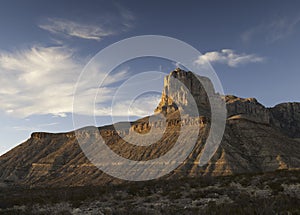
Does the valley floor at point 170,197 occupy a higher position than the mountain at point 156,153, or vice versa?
the mountain at point 156,153

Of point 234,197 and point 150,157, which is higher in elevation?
point 150,157

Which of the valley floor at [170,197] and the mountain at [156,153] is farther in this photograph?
the mountain at [156,153]

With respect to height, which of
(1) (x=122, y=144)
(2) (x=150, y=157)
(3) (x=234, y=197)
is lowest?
(3) (x=234, y=197)

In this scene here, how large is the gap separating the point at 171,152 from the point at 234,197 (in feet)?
299

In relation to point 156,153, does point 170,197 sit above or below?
below

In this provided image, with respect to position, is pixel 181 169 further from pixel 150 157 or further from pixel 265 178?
pixel 265 178

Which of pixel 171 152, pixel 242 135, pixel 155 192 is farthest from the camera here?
pixel 242 135

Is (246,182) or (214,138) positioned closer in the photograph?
(246,182)

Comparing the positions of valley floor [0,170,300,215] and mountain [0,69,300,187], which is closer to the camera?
valley floor [0,170,300,215]

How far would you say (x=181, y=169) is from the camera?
9662cm

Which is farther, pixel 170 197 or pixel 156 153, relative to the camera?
pixel 156 153

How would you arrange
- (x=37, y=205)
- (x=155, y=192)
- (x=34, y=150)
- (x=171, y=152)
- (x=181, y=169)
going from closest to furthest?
(x=37, y=205), (x=155, y=192), (x=181, y=169), (x=171, y=152), (x=34, y=150)

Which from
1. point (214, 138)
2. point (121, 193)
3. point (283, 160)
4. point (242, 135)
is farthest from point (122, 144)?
point (121, 193)

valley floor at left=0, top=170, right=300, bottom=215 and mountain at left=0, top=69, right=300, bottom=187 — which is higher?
mountain at left=0, top=69, right=300, bottom=187
